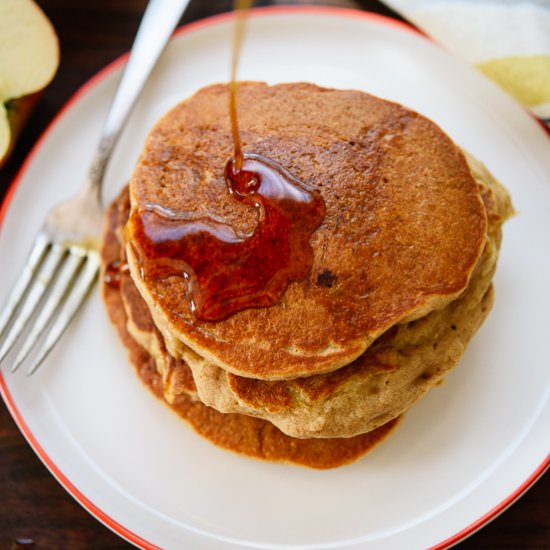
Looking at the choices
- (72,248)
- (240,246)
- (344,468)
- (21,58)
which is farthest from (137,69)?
(344,468)

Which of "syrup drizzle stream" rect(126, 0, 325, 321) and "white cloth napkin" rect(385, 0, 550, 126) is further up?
"white cloth napkin" rect(385, 0, 550, 126)

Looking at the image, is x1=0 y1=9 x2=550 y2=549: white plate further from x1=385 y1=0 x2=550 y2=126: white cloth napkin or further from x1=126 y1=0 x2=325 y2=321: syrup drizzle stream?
x1=126 y1=0 x2=325 y2=321: syrup drizzle stream

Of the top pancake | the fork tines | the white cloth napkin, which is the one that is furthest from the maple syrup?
the white cloth napkin

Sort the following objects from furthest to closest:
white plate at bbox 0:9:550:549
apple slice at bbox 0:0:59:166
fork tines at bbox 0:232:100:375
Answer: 1. apple slice at bbox 0:0:59:166
2. fork tines at bbox 0:232:100:375
3. white plate at bbox 0:9:550:549

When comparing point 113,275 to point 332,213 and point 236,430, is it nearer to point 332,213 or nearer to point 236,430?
point 236,430

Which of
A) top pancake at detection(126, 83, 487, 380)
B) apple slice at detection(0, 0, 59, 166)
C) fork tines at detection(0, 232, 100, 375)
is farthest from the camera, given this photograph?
apple slice at detection(0, 0, 59, 166)

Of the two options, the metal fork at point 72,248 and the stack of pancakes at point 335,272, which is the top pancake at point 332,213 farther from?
the metal fork at point 72,248

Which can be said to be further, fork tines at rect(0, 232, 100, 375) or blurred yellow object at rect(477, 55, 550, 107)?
blurred yellow object at rect(477, 55, 550, 107)

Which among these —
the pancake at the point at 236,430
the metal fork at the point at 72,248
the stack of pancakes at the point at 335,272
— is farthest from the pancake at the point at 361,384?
the metal fork at the point at 72,248
